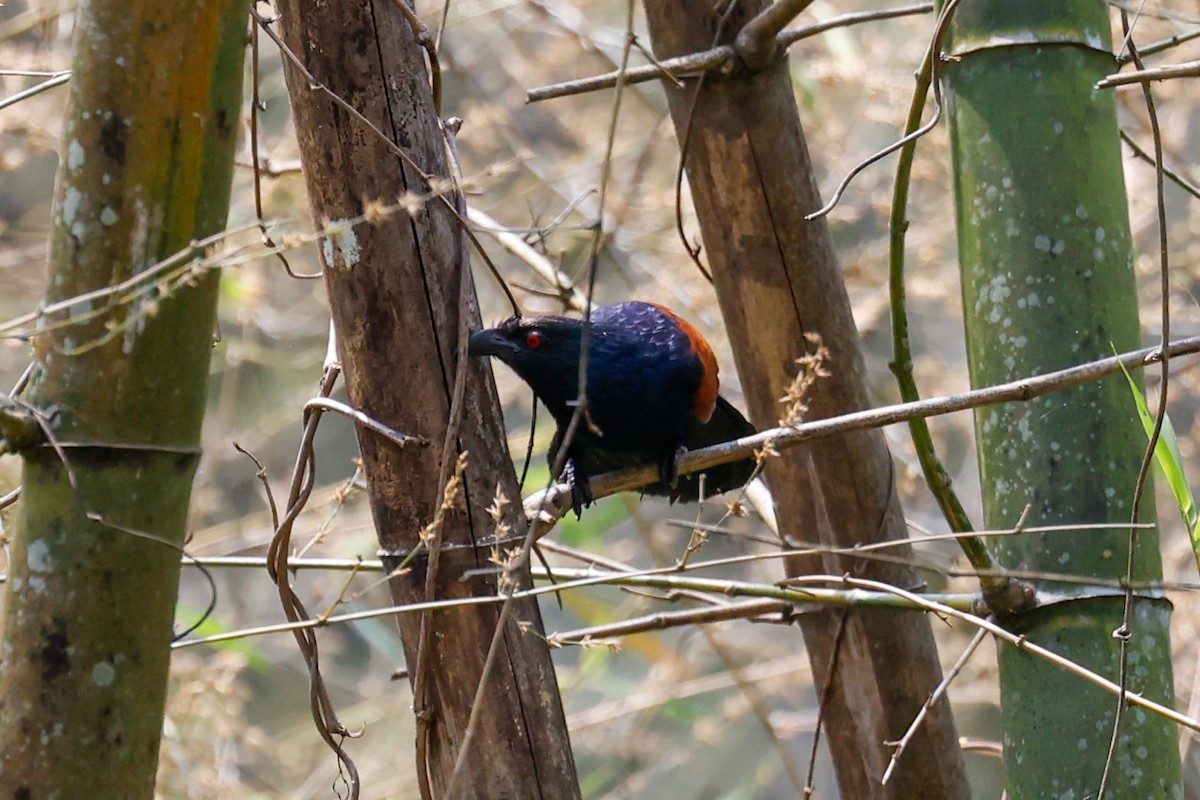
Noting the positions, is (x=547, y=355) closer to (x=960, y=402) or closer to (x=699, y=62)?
(x=699, y=62)

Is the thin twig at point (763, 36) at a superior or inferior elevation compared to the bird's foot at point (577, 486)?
superior

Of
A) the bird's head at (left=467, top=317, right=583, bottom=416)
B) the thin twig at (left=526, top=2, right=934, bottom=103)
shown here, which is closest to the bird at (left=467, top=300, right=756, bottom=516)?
the bird's head at (left=467, top=317, right=583, bottom=416)

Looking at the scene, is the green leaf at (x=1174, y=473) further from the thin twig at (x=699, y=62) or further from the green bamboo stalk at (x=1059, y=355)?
the thin twig at (x=699, y=62)

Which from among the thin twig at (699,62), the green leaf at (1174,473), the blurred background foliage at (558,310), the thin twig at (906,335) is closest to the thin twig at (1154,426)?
the green leaf at (1174,473)

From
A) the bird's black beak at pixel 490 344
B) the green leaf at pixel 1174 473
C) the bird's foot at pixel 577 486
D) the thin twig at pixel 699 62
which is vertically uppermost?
the thin twig at pixel 699 62

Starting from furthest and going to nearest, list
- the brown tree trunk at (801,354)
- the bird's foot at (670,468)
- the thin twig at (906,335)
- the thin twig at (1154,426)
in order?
the bird's foot at (670,468) < the brown tree trunk at (801,354) < the thin twig at (906,335) < the thin twig at (1154,426)

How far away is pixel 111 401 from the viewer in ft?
3.65

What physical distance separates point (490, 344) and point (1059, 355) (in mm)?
979

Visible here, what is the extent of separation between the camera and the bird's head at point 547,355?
8.05ft

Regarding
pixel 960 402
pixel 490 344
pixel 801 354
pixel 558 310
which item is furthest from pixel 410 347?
pixel 558 310

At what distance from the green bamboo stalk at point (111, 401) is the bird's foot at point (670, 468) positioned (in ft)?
5.10

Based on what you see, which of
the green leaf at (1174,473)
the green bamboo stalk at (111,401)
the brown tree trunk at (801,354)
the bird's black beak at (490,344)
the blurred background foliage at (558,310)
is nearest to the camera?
the green bamboo stalk at (111,401)

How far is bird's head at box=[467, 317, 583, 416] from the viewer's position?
245 cm

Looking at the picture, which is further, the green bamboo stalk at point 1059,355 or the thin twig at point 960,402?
the green bamboo stalk at point 1059,355
